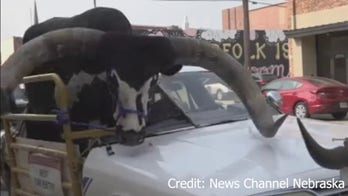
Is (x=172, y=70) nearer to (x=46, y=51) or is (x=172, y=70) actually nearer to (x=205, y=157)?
(x=46, y=51)

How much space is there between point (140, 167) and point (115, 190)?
233 millimetres

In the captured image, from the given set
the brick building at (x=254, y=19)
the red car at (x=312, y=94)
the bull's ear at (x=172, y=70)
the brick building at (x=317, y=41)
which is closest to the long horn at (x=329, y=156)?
the bull's ear at (x=172, y=70)

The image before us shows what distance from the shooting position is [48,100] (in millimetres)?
5445

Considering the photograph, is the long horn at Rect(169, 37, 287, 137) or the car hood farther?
the long horn at Rect(169, 37, 287, 137)

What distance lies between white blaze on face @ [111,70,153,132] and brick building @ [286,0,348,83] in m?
4.53

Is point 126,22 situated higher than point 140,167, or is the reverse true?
point 126,22

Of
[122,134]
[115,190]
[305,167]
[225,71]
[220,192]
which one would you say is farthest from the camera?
[225,71]

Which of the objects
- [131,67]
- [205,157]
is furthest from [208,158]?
[131,67]

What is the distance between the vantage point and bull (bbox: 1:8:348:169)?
171 inches

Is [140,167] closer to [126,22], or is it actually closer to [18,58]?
[18,58]

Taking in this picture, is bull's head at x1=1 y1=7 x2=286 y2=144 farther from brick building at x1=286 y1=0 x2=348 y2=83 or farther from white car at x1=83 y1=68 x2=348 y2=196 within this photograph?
brick building at x1=286 y1=0 x2=348 y2=83

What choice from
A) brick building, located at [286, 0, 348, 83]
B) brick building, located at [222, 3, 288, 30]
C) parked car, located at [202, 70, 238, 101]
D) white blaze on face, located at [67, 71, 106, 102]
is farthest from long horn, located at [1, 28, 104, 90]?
brick building, located at [222, 3, 288, 30]

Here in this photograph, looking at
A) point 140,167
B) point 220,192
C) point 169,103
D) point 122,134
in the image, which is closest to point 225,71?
point 169,103

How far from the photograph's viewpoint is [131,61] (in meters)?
4.53
